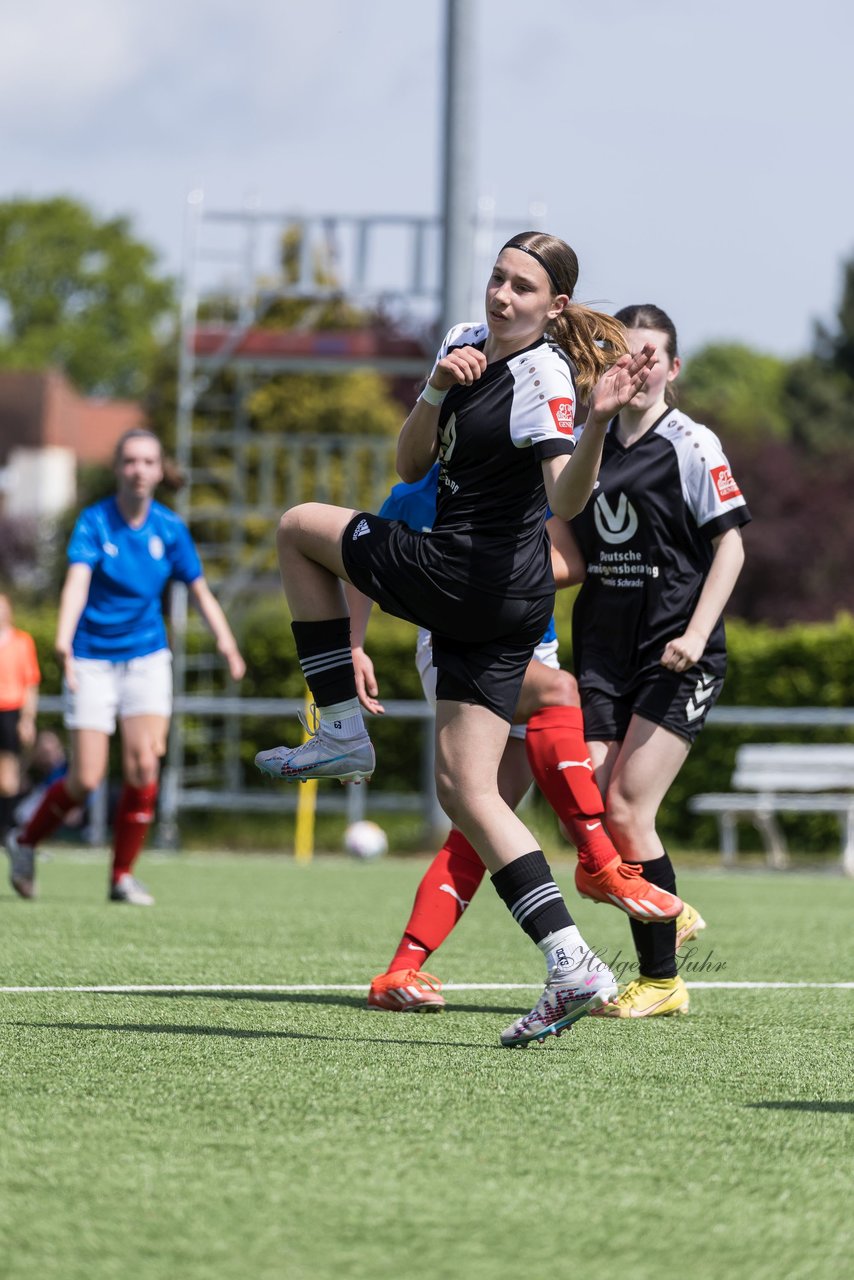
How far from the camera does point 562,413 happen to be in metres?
4.24

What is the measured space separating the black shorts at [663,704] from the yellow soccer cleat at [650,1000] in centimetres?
→ 72

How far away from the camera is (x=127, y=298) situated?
233 feet

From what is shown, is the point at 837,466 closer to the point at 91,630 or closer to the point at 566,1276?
the point at 91,630

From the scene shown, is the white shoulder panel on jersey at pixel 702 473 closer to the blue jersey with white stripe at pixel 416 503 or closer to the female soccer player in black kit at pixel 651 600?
the female soccer player in black kit at pixel 651 600

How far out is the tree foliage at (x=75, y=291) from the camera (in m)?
69.9

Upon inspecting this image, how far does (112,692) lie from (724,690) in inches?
390

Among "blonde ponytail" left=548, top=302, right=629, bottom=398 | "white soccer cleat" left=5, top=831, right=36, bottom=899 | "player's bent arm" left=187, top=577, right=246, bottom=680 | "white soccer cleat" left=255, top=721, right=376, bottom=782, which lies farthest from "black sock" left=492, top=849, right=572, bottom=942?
"white soccer cleat" left=5, top=831, right=36, bottom=899

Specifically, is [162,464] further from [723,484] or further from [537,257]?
[537,257]

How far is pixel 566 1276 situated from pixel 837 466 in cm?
4291

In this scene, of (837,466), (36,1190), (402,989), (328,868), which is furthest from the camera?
(837,466)

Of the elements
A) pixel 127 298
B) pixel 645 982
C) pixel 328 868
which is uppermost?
pixel 127 298

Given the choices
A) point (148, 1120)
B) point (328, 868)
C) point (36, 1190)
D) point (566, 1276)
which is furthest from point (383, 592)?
point (328, 868)

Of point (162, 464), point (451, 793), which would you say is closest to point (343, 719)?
point (451, 793)

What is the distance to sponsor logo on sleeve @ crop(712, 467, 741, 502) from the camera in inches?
209
